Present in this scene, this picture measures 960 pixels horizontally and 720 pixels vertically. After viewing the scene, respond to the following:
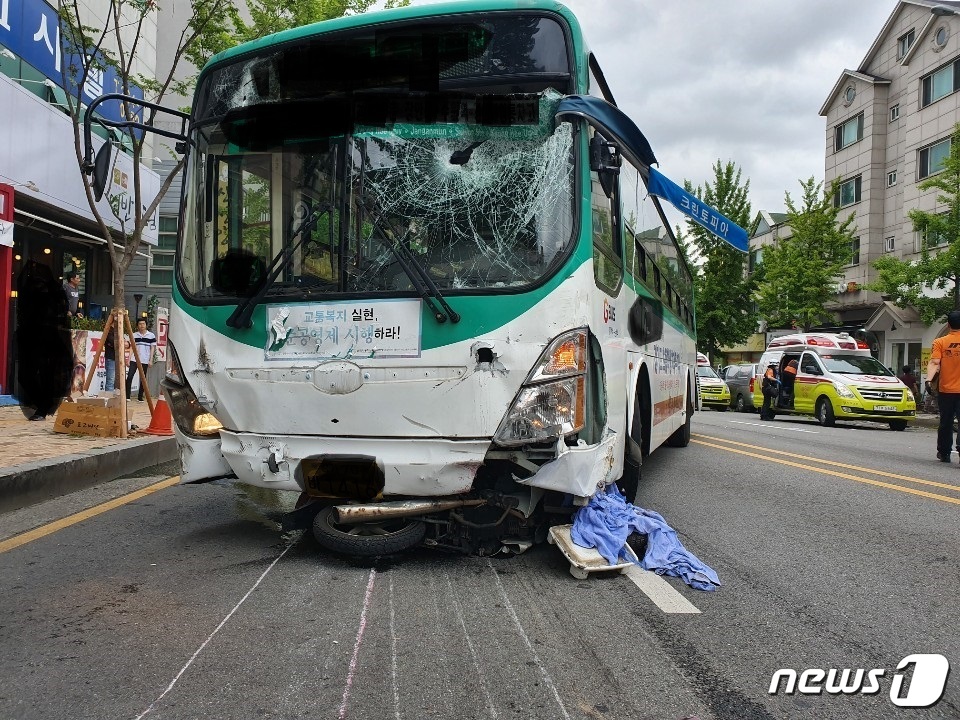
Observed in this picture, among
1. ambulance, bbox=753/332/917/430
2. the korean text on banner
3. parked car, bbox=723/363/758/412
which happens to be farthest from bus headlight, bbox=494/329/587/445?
parked car, bbox=723/363/758/412

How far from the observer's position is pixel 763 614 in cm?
371

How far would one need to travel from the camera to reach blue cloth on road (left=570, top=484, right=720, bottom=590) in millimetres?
4246

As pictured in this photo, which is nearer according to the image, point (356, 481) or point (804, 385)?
point (356, 481)

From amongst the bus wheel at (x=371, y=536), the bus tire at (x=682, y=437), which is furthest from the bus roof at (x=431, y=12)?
the bus tire at (x=682, y=437)

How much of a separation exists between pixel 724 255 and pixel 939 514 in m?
36.9

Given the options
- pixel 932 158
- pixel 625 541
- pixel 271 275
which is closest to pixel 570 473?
pixel 625 541

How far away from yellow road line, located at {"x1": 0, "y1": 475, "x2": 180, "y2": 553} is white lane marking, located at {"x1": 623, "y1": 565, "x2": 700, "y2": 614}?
3.69 meters

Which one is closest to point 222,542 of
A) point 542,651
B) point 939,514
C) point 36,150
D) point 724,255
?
point 542,651

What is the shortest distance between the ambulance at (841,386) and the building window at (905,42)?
62.7 feet

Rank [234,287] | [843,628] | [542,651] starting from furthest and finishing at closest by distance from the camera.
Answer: [234,287] < [843,628] < [542,651]

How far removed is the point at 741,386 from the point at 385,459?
26.0m

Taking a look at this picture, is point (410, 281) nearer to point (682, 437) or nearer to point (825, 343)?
point (682, 437)

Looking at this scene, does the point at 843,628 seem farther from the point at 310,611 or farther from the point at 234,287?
the point at 234,287

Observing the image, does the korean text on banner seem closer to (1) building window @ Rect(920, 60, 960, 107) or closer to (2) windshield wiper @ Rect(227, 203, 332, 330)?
(2) windshield wiper @ Rect(227, 203, 332, 330)
